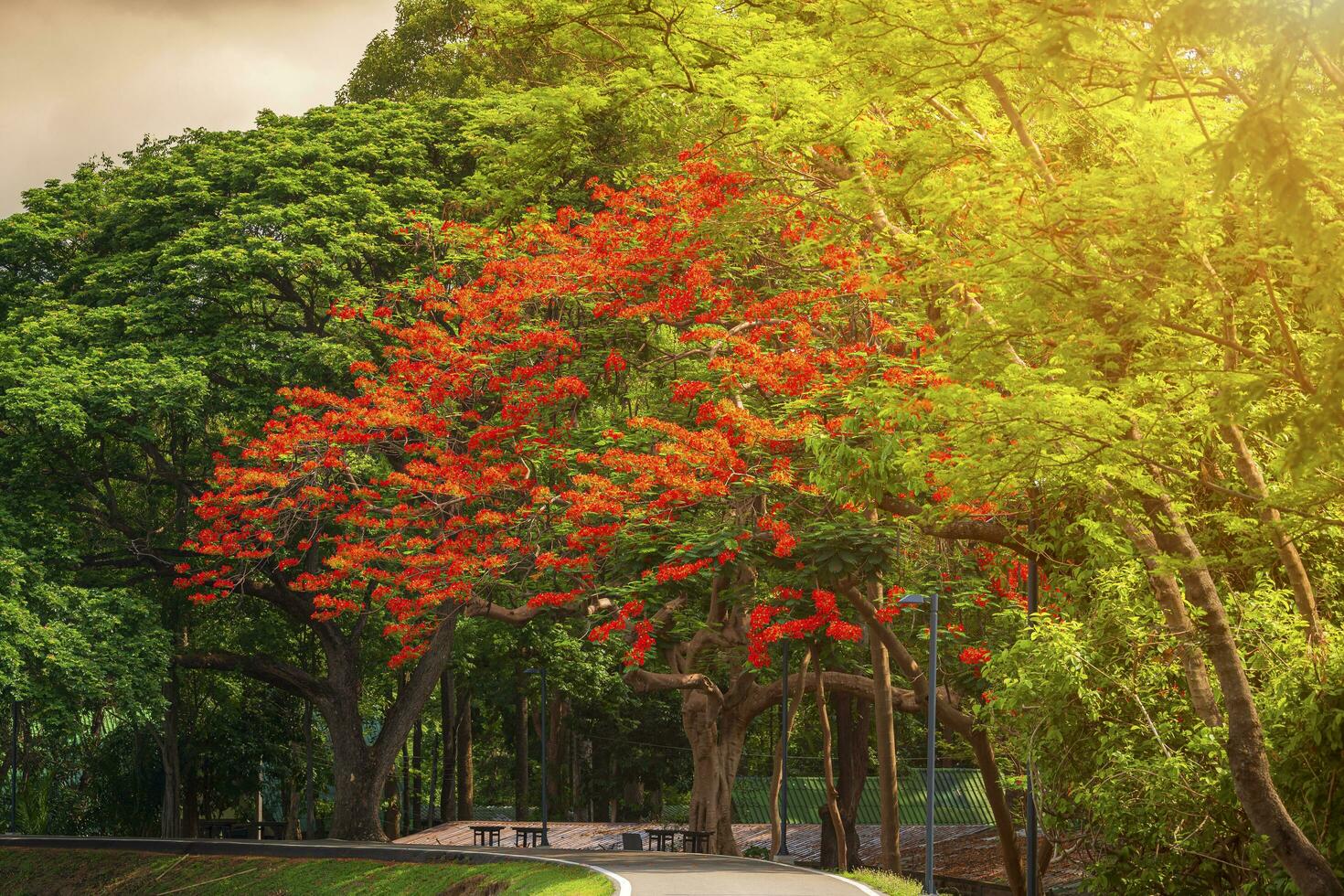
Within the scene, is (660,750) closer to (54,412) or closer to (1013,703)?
(54,412)

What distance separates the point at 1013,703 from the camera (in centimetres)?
1434

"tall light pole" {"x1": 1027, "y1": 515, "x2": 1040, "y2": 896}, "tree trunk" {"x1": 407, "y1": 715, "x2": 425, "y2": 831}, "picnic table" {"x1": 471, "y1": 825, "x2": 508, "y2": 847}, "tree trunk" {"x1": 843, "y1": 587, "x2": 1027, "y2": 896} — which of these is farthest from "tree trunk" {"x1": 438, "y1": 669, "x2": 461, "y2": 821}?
"tall light pole" {"x1": 1027, "y1": 515, "x2": 1040, "y2": 896}

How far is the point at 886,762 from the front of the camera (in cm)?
2406

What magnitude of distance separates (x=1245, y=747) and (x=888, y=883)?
9.31 metres

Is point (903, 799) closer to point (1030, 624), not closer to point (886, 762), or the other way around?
point (886, 762)

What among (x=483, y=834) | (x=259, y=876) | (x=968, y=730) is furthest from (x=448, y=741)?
(x=968, y=730)

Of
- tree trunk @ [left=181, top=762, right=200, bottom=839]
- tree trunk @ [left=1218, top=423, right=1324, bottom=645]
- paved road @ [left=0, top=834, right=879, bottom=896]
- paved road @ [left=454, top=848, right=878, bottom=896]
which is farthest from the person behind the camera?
tree trunk @ [left=181, top=762, right=200, bottom=839]

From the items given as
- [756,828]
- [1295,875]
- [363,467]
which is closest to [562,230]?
[363,467]

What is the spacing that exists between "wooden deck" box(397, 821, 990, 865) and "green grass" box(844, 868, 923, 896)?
14.7 m

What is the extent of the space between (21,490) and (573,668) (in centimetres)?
1387

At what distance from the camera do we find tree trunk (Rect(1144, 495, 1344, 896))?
38.8ft

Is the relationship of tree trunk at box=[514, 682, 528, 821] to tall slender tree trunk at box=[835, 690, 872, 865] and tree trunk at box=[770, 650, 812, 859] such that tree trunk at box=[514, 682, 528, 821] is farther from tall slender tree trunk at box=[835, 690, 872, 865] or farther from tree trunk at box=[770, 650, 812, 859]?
tree trunk at box=[770, 650, 812, 859]

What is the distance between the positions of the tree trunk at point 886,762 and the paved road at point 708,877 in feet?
4.24

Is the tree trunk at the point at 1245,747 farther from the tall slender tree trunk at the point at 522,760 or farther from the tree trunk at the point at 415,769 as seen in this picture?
the tree trunk at the point at 415,769
